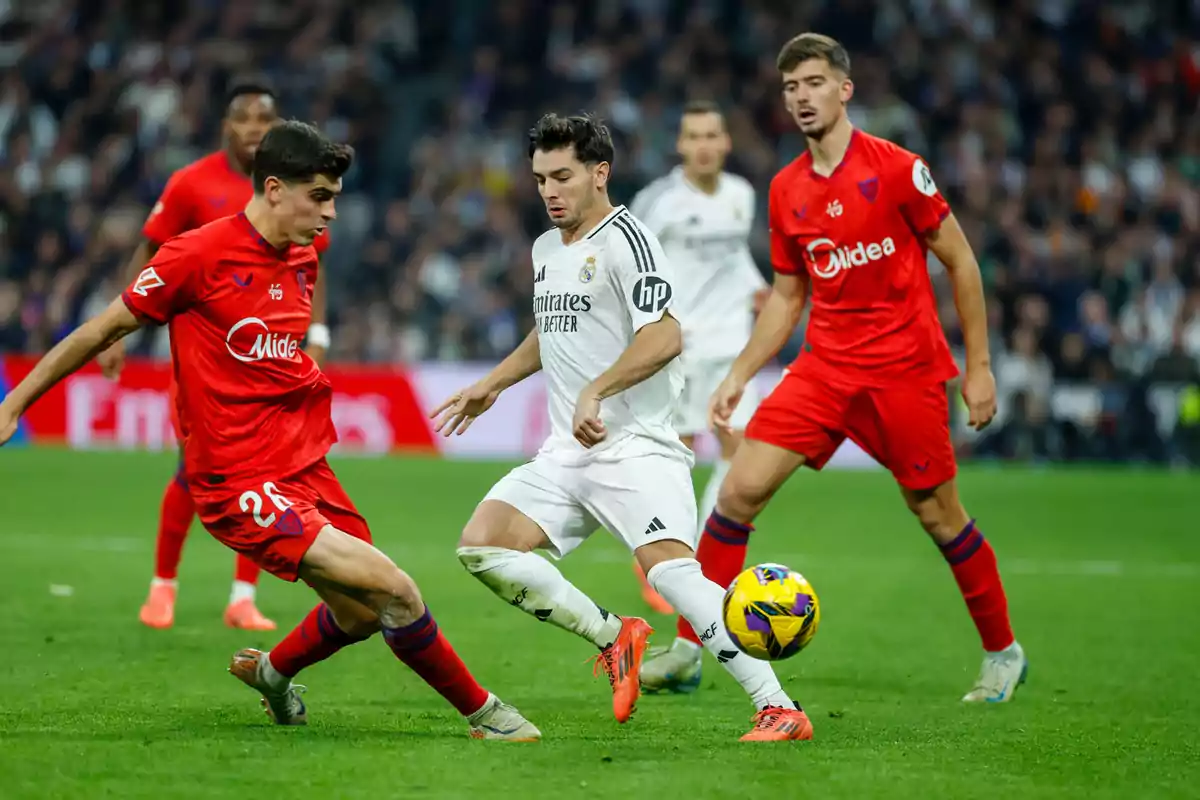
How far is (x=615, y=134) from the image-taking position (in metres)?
22.8

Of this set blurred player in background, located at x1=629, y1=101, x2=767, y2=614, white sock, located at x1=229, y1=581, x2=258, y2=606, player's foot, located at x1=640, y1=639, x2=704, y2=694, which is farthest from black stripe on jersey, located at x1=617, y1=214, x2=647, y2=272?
blurred player in background, located at x1=629, y1=101, x2=767, y2=614

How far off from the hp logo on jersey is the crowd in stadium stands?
14264 millimetres

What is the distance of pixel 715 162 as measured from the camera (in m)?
9.95

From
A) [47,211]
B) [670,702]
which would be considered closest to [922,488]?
[670,702]

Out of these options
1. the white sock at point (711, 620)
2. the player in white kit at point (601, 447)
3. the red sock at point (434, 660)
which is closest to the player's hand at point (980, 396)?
the player in white kit at point (601, 447)

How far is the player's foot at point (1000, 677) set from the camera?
23.0 feet

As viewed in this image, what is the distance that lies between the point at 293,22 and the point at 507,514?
20.7 m

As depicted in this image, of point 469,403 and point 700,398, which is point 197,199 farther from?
point 700,398

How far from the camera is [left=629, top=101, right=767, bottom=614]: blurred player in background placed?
9.94 m

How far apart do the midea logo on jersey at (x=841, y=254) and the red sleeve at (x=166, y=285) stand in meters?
2.58

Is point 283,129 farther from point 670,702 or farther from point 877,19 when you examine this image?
point 877,19

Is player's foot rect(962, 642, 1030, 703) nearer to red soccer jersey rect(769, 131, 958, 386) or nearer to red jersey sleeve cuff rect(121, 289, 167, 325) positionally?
red soccer jersey rect(769, 131, 958, 386)

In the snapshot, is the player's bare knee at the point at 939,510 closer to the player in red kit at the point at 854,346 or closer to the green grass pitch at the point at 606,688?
the player in red kit at the point at 854,346

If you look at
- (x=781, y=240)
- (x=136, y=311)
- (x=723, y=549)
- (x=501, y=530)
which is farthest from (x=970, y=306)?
(x=136, y=311)
